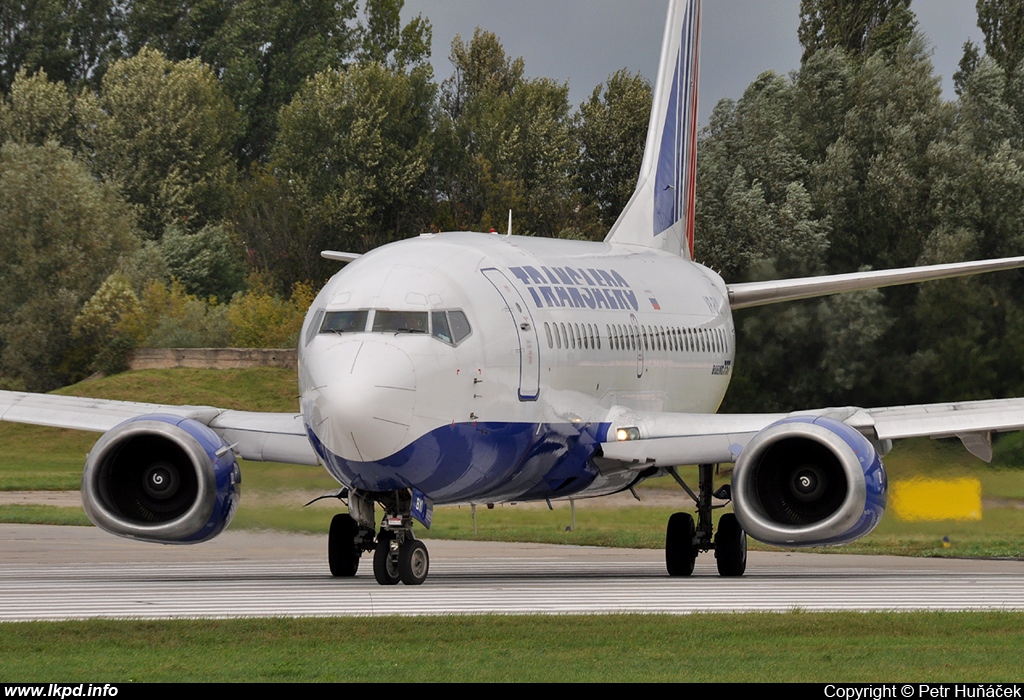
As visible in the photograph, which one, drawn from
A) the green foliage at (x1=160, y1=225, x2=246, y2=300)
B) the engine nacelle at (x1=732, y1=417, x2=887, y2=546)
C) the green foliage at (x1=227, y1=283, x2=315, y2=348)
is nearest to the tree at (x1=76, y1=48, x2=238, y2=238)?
the green foliage at (x1=160, y1=225, x2=246, y2=300)

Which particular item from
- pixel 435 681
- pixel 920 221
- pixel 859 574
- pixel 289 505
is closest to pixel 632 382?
pixel 859 574

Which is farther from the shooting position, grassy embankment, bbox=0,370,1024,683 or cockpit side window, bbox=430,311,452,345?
cockpit side window, bbox=430,311,452,345

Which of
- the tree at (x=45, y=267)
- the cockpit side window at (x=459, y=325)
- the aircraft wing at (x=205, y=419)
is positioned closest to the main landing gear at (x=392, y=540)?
the aircraft wing at (x=205, y=419)

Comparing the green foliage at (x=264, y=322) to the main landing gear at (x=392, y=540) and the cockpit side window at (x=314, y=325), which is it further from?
the cockpit side window at (x=314, y=325)

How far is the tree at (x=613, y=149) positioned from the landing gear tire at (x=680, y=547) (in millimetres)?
53415

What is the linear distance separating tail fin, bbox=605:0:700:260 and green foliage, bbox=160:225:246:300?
41.5 metres

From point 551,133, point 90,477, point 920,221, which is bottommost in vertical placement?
point 90,477

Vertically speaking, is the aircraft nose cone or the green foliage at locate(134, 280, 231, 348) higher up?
the green foliage at locate(134, 280, 231, 348)

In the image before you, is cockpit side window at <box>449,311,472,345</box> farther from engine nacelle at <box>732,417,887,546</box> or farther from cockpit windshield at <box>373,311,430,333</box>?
engine nacelle at <box>732,417,887,546</box>

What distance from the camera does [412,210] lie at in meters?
80.9

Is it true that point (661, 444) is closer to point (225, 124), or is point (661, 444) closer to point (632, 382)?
point (632, 382)

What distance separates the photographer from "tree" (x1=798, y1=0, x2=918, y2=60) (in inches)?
2847

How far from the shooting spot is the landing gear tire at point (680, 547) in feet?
80.0

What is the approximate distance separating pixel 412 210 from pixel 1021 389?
44.4m
